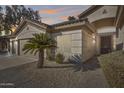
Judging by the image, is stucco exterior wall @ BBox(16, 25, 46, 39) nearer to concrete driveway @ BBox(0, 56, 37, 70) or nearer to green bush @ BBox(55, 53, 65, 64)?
concrete driveway @ BBox(0, 56, 37, 70)

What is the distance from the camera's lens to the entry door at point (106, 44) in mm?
7536

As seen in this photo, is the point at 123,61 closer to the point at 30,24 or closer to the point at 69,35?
the point at 69,35

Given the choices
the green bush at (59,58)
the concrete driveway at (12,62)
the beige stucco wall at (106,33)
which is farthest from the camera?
the beige stucco wall at (106,33)

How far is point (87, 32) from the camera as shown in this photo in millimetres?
7500

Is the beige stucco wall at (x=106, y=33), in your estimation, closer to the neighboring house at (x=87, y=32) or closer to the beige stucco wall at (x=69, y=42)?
the neighboring house at (x=87, y=32)

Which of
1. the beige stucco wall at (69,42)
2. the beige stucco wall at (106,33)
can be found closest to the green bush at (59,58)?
the beige stucco wall at (69,42)

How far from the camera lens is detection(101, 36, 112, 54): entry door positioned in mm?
7536

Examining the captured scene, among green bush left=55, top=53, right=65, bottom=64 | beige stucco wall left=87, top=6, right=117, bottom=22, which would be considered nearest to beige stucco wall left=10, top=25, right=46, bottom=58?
green bush left=55, top=53, right=65, bottom=64

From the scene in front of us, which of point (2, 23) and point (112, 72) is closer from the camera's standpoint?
point (112, 72)

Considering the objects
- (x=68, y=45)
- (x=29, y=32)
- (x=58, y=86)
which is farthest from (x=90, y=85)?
(x=29, y=32)

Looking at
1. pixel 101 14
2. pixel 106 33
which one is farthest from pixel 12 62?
pixel 101 14

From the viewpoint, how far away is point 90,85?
3627 millimetres
